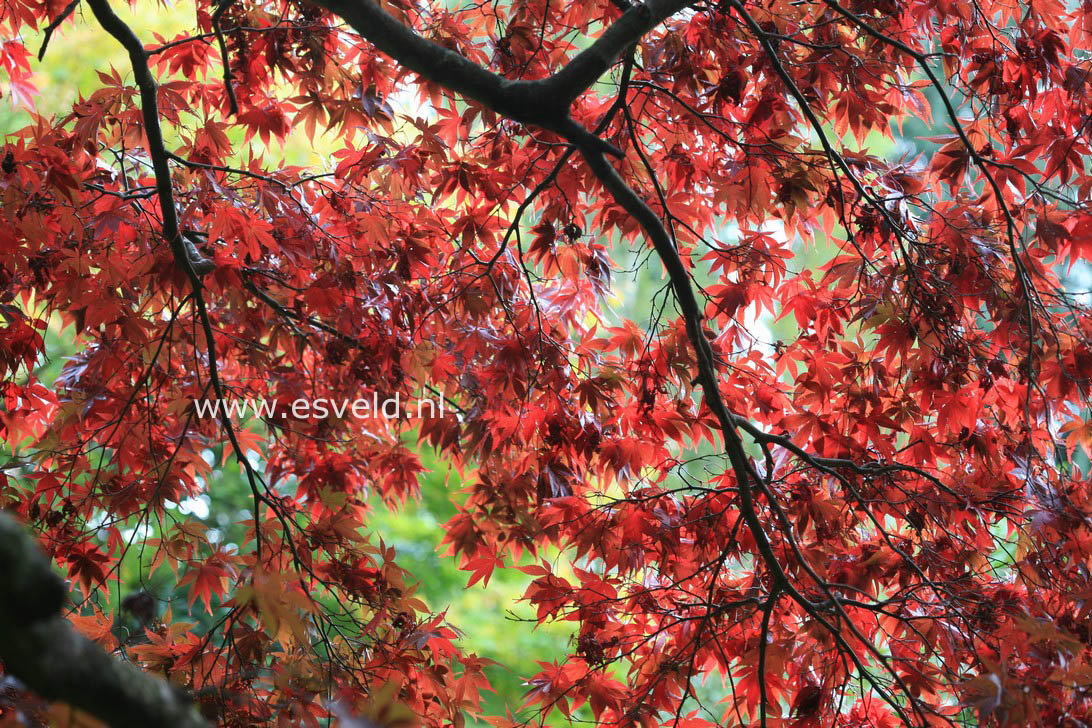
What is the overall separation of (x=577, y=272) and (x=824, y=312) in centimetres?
69

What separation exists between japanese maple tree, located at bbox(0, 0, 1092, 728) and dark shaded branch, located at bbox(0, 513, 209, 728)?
122 cm

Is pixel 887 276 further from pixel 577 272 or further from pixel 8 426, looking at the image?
pixel 8 426

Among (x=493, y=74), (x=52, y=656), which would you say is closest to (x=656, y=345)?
(x=493, y=74)

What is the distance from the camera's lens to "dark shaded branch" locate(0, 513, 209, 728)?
0.64 metres

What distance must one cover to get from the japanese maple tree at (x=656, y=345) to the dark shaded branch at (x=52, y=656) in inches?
48.0

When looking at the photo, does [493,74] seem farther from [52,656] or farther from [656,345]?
[52,656]

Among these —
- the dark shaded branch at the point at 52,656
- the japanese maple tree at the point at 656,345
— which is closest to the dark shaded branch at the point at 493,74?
the japanese maple tree at the point at 656,345

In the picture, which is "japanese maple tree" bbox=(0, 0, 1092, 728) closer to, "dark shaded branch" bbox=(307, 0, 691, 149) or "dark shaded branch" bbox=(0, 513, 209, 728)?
"dark shaded branch" bbox=(307, 0, 691, 149)

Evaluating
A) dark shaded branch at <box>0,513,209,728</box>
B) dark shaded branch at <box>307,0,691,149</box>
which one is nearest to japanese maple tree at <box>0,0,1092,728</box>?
dark shaded branch at <box>307,0,691,149</box>

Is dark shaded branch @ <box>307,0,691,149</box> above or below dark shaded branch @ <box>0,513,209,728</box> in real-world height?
above

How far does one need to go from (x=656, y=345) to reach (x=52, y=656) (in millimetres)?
1795

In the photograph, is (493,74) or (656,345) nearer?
(493,74)

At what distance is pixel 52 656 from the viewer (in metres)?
0.65

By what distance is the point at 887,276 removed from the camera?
6.93 feet
